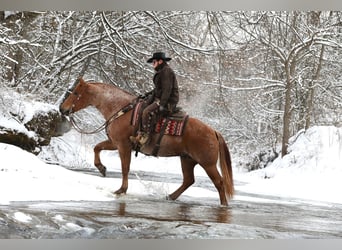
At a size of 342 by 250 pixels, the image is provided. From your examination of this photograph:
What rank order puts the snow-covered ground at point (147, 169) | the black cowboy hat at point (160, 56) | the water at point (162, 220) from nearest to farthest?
the water at point (162, 220) < the snow-covered ground at point (147, 169) < the black cowboy hat at point (160, 56)

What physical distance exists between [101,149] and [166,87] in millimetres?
729

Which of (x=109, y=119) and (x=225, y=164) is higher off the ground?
(x=109, y=119)

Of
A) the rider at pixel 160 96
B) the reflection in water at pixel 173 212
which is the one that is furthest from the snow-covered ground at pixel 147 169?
the rider at pixel 160 96

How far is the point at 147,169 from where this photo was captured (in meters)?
4.53

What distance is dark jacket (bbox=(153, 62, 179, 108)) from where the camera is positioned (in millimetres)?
4516

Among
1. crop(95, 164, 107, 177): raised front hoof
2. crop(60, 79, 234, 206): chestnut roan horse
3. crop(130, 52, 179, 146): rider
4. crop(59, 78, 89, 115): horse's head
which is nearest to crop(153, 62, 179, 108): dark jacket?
crop(130, 52, 179, 146): rider

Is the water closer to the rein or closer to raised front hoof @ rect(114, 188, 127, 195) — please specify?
raised front hoof @ rect(114, 188, 127, 195)

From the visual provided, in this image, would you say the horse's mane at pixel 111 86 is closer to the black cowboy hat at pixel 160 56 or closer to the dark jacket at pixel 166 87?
the dark jacket at pixel 166 87

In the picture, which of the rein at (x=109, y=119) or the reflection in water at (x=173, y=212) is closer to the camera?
the reflection in water at (x=173, y=212)

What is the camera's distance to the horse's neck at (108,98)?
459 cm

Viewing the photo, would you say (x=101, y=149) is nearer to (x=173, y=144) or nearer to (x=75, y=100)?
(x=75, y=100)

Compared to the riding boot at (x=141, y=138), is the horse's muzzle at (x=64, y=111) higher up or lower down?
higher up

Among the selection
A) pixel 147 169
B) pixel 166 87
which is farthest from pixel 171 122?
pixel 147 169

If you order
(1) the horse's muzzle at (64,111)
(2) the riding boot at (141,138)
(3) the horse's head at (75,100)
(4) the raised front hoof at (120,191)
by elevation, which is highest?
(3) the horse's head at (75,100)
